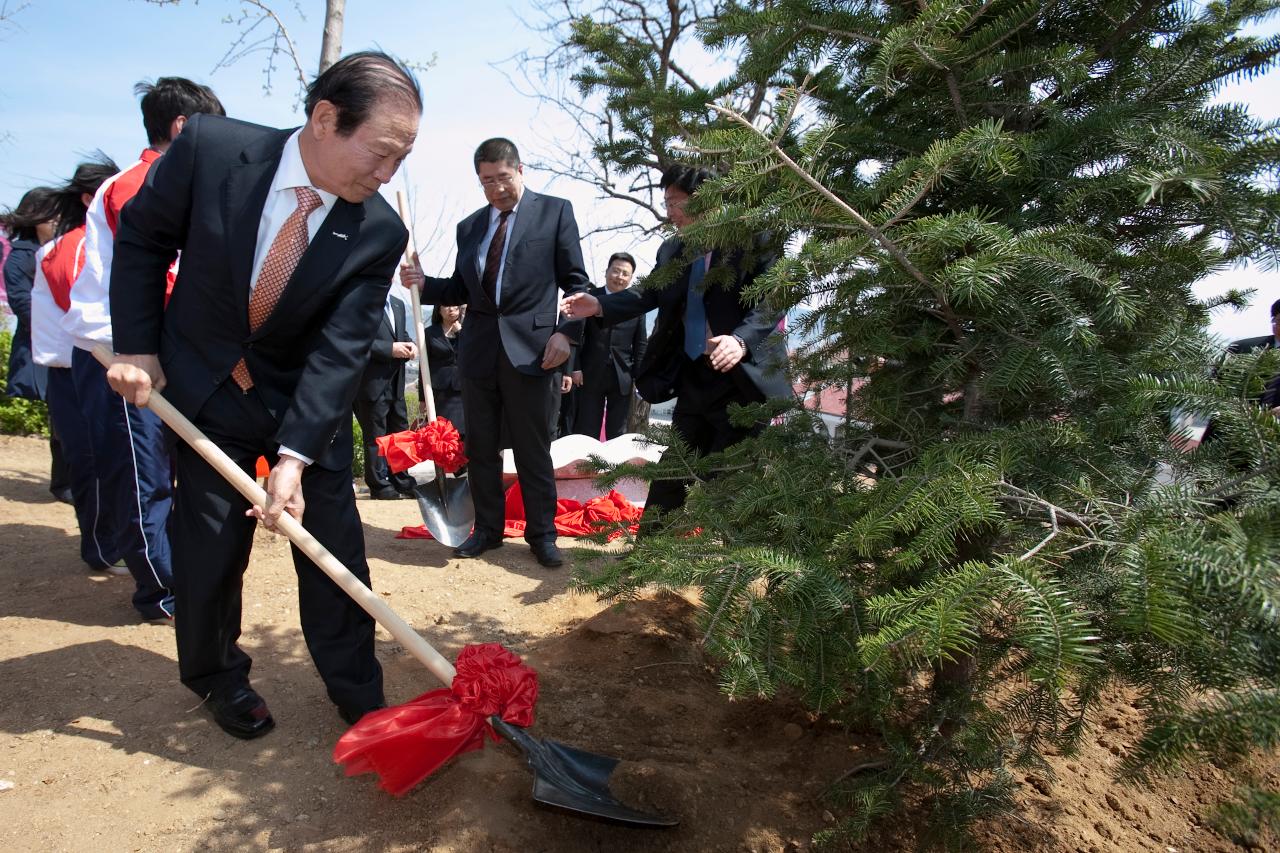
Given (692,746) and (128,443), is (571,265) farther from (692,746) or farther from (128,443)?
(692,746)

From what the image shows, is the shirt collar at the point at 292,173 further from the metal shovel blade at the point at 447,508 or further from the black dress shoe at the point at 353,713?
the metal shovel blade at the point at 447,508

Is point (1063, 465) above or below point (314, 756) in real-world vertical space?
above

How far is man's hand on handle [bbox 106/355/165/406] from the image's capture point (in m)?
2.24

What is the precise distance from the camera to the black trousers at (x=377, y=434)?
6508 mm

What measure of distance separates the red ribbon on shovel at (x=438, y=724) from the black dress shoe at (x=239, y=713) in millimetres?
522

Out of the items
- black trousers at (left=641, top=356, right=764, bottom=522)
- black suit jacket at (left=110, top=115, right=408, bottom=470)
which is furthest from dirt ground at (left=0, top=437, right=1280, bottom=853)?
black suit jacket at (left=110, top=115, right=408, bottom=470)

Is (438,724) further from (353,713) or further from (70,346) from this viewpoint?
(70,346)

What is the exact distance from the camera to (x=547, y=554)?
14.8ft

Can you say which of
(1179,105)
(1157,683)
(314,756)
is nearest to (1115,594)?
(1157,683)

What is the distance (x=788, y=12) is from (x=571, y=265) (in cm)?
249

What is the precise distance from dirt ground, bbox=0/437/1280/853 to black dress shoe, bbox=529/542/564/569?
0.87 metres

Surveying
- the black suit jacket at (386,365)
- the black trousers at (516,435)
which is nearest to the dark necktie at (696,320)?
the black trousers at (516,435)

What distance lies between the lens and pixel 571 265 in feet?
14.5

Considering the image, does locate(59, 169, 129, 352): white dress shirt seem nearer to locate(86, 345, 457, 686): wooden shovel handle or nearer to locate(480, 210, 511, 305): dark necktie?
locate(86, 345, 457, 686): wooden shovel handle
